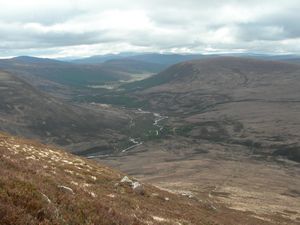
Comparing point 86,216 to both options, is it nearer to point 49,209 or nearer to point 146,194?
point 49,209

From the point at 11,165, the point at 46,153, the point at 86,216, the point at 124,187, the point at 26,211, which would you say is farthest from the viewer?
the point at 46,153

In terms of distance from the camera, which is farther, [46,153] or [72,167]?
[46,153]

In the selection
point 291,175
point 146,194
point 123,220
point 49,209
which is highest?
point 49,209

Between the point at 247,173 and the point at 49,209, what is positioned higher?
the point at 49,209

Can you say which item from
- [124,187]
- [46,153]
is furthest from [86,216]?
[46,153]

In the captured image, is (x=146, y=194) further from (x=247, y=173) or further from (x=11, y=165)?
(x=247, y=173)

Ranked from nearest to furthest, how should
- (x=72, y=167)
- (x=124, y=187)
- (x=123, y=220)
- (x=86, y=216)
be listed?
1. (x=86, y=216)
2. (x=123, y=220)
3. (x=124, y=187)
4. (x=72, y=167)

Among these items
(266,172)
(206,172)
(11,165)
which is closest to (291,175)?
(266,172)

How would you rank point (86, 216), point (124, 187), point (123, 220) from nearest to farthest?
point (86, 216) → point (123, 220) → point (124, 187)

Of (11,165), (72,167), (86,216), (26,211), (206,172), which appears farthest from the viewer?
(206,172)
